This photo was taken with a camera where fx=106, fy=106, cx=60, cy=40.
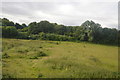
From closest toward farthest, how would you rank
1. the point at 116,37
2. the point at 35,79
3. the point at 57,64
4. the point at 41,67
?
the point at 35,79 < the point at 41,67 < the point at 57,64 < the point at 116,37

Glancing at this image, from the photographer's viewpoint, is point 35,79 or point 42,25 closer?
point 35,79

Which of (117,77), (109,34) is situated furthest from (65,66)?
(109,34)

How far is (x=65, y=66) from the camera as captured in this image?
739 centimetres

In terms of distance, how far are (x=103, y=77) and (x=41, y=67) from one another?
12.6 feet

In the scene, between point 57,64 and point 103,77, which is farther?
point 57,64

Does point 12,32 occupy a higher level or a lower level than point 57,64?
higher

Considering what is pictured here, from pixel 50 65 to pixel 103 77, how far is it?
3.44 m

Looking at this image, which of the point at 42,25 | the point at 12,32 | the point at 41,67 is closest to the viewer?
the point at 41,67

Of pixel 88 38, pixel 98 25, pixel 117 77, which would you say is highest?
pixel 98 25

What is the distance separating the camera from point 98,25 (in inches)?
1505

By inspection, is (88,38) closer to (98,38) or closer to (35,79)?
(98,38)

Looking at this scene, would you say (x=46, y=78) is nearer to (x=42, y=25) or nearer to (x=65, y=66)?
(x=65, y=66)

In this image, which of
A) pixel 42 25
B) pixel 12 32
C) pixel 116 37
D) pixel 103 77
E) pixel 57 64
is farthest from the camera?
pixel 42 25

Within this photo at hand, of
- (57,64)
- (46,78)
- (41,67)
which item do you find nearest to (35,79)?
(46,78)
